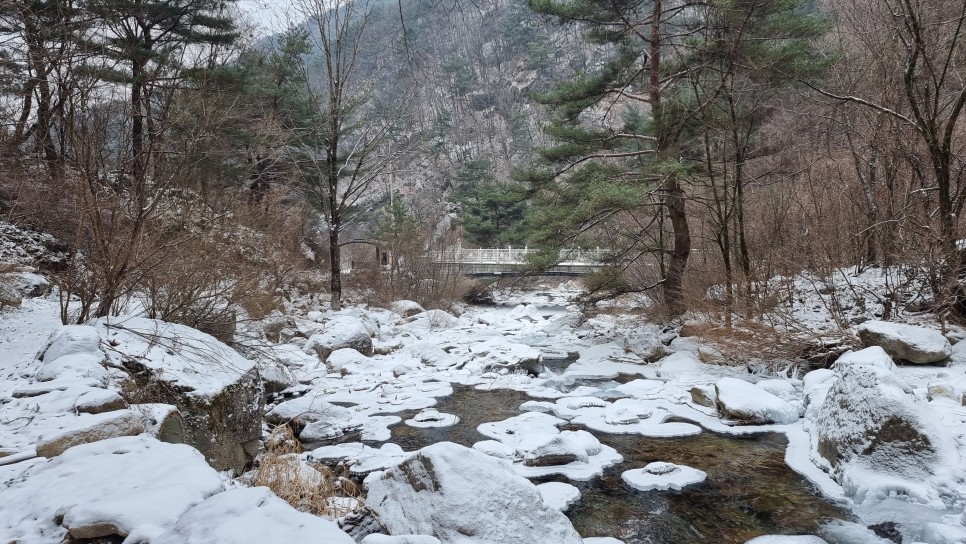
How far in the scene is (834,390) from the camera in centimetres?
487

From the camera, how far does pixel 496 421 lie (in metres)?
6.52

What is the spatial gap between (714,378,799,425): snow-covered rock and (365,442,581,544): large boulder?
3525 mm

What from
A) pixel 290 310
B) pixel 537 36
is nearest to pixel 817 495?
pixel 290 310

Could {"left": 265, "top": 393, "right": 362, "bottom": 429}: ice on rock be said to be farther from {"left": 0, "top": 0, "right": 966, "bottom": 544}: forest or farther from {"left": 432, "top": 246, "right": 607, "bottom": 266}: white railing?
{"left": 432, "top": 246, "right": 607, "bottom": 266}: white railing

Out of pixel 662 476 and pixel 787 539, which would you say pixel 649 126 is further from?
pixel 787 539

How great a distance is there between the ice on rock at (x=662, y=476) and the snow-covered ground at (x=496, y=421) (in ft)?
0.06

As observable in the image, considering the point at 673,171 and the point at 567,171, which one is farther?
the point at 567,171

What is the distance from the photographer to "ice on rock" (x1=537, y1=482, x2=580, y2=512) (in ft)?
13.7

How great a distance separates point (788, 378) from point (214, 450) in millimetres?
7131

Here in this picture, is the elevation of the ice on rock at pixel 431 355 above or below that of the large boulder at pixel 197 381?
below

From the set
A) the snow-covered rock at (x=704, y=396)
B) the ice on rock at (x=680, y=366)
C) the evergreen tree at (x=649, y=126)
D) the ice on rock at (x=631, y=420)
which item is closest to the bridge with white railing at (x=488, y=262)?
the evergreen tree at (x=649, y=126)

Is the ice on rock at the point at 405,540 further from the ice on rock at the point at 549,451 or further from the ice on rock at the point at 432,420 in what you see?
the ice on rock at the point at 432,420

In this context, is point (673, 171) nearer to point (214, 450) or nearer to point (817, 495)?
point (817, 495)

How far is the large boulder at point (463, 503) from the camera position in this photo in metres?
3.09
